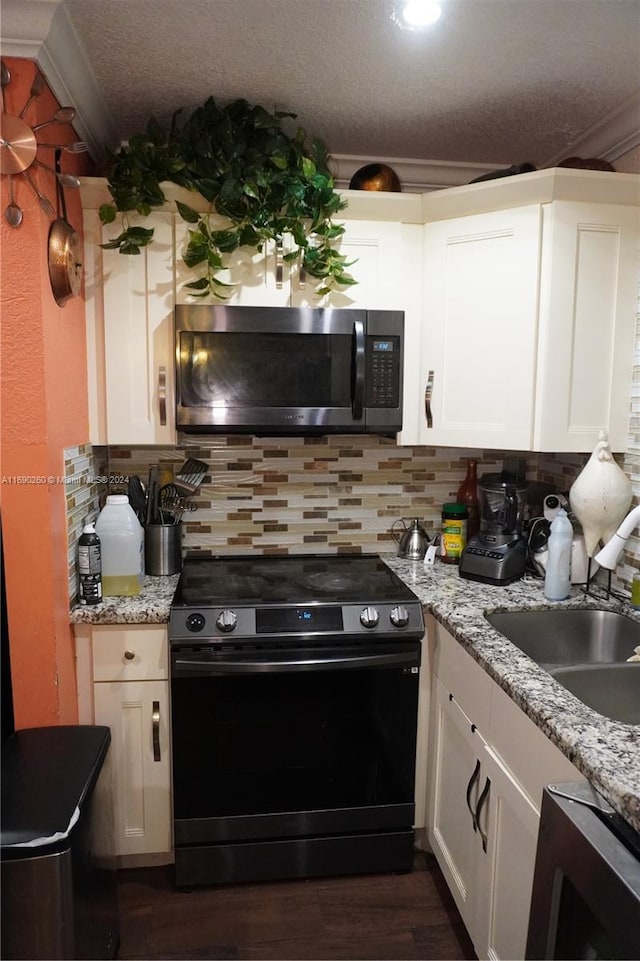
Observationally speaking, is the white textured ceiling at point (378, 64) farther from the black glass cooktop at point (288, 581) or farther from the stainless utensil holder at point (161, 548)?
the black glass cooktop at point (288, 581)

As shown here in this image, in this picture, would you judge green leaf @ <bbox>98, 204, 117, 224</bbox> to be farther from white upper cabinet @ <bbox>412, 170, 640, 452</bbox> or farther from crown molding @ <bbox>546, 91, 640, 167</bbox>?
crown molding @ <bbox>546, 91, 640, 167</bbox>

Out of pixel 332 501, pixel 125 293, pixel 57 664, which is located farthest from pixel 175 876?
pixel 125 293

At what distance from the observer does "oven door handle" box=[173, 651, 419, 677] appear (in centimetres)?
178

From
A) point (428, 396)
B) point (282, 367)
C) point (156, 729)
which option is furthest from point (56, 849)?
point (428, 396)

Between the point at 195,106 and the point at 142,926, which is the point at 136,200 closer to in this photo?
the point at 195,106

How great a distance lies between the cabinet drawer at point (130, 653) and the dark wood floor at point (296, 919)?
65 cm

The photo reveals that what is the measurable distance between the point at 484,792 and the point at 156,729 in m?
0.95

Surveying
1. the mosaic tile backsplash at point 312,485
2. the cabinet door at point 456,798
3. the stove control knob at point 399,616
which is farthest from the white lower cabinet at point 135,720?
the cabinet door at point 456,798

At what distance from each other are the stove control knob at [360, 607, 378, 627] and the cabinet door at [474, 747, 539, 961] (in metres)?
0.47

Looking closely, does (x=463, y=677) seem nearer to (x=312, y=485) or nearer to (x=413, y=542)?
(x=413, y=542)

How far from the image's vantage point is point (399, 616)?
187 centimetres

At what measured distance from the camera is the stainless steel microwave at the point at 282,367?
192 centimetres

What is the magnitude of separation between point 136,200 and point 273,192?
0.41 metres

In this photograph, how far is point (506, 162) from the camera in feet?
7.52
